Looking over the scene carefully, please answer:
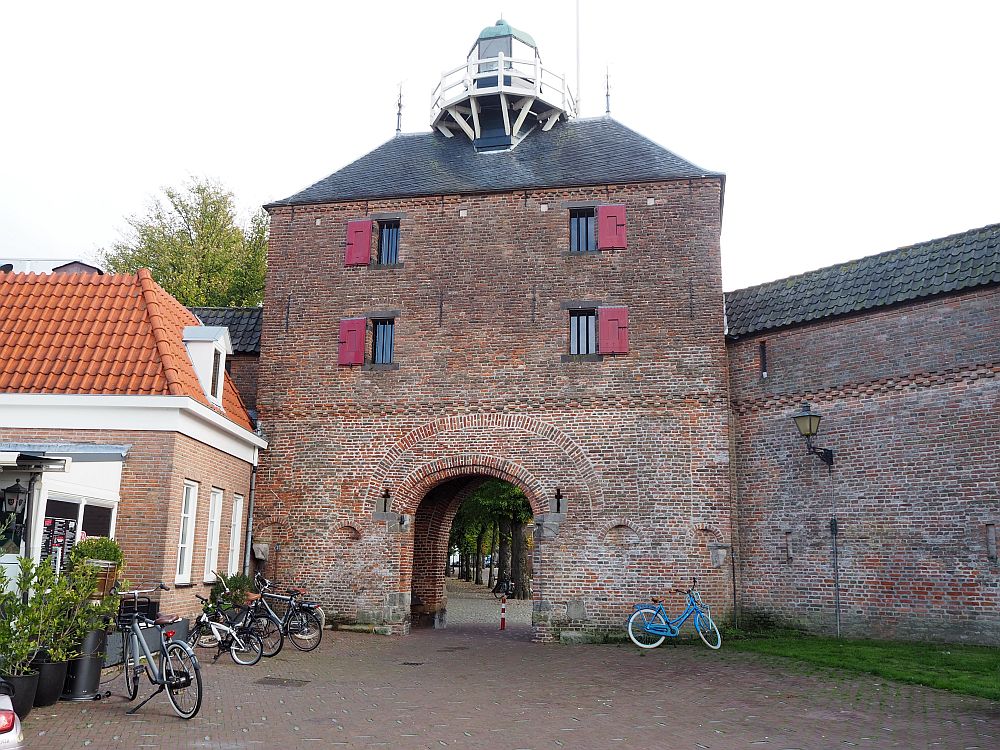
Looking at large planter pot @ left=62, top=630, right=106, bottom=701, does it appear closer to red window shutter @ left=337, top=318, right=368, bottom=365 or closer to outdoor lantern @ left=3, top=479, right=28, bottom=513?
outdoor lantern @ left=3, top=479, right=28, bottom=513

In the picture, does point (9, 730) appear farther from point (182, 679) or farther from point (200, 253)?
point (200, 253)

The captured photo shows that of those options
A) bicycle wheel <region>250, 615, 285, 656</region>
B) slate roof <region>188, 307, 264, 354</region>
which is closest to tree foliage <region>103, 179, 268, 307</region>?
slate roof <region>188, 307, 264, 354</region>

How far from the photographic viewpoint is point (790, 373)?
51.7 feet

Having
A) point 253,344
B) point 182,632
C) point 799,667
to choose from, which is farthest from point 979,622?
point 253,344

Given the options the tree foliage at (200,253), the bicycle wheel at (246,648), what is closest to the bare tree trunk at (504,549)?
the tree foliage at (200,253)

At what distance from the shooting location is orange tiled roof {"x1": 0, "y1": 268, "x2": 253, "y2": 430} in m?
13.3

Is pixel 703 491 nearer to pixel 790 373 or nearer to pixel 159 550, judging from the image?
pixel 790 373

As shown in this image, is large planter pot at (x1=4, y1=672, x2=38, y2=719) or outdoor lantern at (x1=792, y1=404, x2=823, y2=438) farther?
outdoor lantern at (x1=792, y1=404, x2=823, y2=438)

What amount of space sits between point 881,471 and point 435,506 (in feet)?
31.0

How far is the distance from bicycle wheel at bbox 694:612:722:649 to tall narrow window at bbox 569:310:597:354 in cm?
534

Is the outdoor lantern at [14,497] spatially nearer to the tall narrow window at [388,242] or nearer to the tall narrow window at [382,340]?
the tall narrow window at [382,340]

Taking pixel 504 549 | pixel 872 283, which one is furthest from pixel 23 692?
pixel 504 549

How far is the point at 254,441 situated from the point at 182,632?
5260 millimetres

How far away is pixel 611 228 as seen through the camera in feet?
56.2
